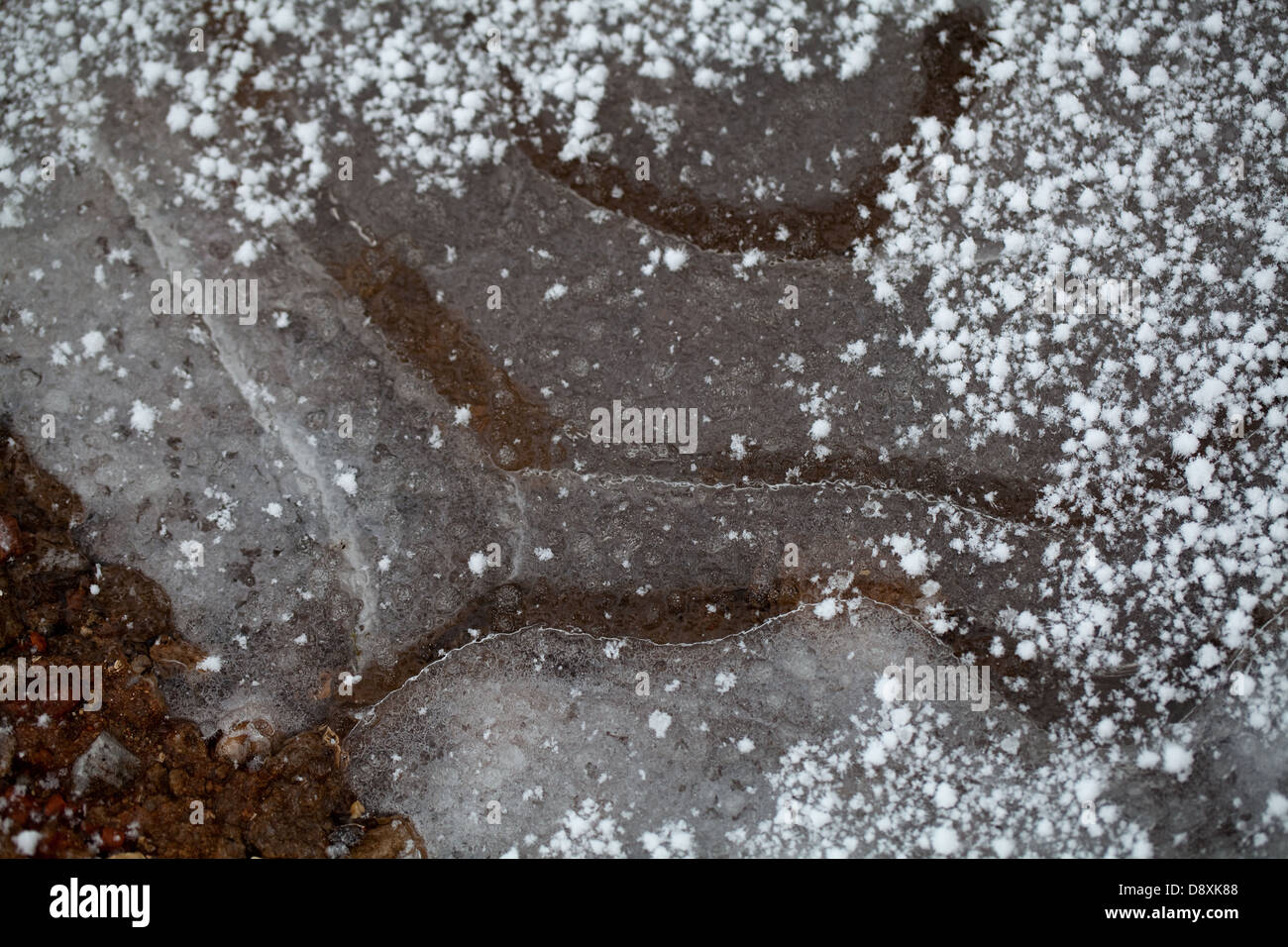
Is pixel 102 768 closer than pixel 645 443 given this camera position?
Yes

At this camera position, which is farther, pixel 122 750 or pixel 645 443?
pixel 645 443

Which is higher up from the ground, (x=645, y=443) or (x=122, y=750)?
(x=645, y=443)

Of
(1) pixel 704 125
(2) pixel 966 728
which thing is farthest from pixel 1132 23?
(2) pixel 966 728

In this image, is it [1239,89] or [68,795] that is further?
[1239,89]

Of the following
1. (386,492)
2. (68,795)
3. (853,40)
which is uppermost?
(853,40)

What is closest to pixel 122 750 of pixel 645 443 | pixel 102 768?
pixel 102 768

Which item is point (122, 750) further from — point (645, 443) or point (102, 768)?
point (645, 443)

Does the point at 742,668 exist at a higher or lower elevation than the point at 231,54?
lower

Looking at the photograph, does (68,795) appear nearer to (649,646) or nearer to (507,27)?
(649,646)

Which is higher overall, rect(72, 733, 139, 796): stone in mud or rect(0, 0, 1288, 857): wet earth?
rect(0, 0, 1288, 857): wet earth

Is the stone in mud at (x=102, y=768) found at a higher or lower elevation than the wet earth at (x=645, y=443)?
lower

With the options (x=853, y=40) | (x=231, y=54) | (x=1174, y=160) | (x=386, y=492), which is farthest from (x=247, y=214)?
(x=1174, y=160)
